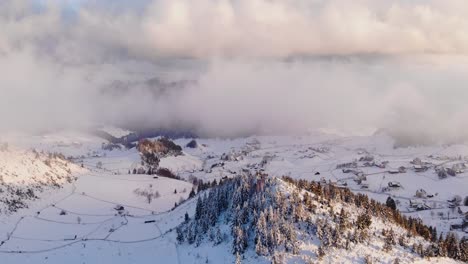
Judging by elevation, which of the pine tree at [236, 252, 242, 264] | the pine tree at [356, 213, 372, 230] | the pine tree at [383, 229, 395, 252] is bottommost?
the pine tree at [236, 252, 242, 264]

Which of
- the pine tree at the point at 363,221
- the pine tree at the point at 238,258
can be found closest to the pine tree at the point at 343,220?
the pine tree at the point at 363,221

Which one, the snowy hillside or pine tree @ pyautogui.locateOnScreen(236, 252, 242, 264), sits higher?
the snowy hillside

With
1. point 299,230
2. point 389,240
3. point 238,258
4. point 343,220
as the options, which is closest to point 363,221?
point 343,220

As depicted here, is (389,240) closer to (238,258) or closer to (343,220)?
(343,220)

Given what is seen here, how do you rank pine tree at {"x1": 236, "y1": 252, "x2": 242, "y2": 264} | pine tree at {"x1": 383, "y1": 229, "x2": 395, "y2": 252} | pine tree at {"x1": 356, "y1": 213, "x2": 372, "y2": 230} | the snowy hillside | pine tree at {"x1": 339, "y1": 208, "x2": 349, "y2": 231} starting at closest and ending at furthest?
1. pine tree at {"x1": 236, "y1": 252, "x2": 242, "y2": 264}
2. the snowy hillside
3. pine tree at {"x1": 383, "y1": 229, "x2": 395, "y2": 252}
4. pine tree at {"x1": 339, "y1": 208, "x2": 349, "y2": 231}
5. pine tree at {"x1": 356, "y1": 213, "x2": 372, "y2": 230}

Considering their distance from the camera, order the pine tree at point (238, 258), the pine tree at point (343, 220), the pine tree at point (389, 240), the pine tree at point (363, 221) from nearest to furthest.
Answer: the pine tree at point (238, 258) → the pine tree at point (389, 240) → the pine tree at point (343, 220) → the pine tree at point (363, 221)

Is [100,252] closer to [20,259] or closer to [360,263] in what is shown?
[20,259]

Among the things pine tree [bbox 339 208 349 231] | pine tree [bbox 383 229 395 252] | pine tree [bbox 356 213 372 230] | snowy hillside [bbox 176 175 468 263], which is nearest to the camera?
snowy hillside [bbox 176 175 468 263]

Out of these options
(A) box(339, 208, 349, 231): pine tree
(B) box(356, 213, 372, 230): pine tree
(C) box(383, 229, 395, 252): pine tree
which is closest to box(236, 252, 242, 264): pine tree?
(A) box(339, 208, 349, 231): pine tree

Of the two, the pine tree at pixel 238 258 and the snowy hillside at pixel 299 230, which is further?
the snowy hillside at pixel 299 230

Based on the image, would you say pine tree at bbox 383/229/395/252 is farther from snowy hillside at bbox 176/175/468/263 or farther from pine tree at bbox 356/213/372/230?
pine tree at bbox 356/213/372/230

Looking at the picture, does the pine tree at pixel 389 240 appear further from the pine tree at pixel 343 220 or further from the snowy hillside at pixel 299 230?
the pine tree at pixel 343 220

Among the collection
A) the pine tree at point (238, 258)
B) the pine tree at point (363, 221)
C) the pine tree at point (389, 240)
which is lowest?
the pine tree at point (238, 258)

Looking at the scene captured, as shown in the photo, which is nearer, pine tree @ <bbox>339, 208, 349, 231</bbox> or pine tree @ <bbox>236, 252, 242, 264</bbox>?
A: pine tree @ <bbox>236, 252, 242, 264</bbox>
